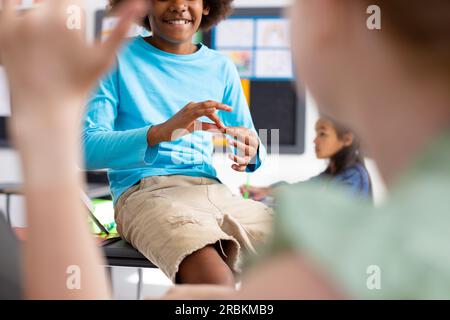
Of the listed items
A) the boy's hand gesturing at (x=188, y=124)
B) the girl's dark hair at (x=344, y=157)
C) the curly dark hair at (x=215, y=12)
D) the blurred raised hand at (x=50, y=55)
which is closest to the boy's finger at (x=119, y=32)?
the blurred raised hand at (x=50, y=55)

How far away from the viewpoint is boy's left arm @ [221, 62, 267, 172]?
1.83 ft

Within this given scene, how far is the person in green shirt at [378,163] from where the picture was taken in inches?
6.4

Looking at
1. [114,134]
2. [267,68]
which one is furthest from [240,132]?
[267,68]

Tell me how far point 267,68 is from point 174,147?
19.2 inches

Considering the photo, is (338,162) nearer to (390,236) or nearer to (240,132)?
(240,132)

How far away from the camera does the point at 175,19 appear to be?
540 mm

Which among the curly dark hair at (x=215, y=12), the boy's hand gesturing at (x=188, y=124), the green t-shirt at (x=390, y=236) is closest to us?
the green t-shirt at (x=390, y=236)

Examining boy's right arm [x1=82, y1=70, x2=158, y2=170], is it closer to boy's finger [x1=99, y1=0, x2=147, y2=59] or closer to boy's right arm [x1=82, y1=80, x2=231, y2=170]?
boy's right arm [x1=82, y1=80, x2=231, y2=170]

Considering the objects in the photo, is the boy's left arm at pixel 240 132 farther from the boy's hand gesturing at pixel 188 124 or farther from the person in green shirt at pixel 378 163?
the person in green shirt at pixel 378 163

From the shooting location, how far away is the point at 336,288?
167mm

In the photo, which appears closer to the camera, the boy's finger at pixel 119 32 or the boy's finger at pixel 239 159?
the boy's finger at pixel 119 32

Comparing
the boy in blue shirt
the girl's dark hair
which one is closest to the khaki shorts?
the boy in blue shirt
